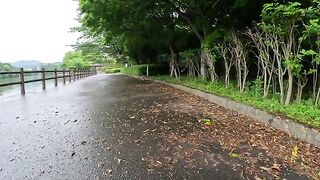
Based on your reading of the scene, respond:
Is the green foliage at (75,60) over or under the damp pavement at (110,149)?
over

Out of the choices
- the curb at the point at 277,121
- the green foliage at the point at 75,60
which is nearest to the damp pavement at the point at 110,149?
the curb at the point at 277,121

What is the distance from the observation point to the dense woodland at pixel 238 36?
6246 mm

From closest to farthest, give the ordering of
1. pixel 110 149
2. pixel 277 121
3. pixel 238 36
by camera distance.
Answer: pixel 110 149 → pixel 277 121 → pixel 238 36

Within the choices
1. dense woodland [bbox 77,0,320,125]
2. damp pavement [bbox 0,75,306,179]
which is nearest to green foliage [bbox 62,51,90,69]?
dense woodland [bbox 77,0,320,125]

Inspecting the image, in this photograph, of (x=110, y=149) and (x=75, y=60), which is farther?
(x=75, y=60)

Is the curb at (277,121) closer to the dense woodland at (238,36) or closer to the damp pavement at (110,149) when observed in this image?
the dense woodland at (238,36)

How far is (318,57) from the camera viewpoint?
5.64 m

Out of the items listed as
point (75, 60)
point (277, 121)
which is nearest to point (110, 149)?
point (277, 121)

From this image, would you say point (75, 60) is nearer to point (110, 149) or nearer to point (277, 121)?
point (277, 121)

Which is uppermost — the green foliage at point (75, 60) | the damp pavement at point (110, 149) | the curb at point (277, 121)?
the green foliage at point (75, 60)

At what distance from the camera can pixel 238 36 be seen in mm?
9312

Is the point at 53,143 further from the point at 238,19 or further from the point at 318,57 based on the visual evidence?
the point at 238,19

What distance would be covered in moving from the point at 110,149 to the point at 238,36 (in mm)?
6320

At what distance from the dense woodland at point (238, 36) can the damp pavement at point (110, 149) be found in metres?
2.41
